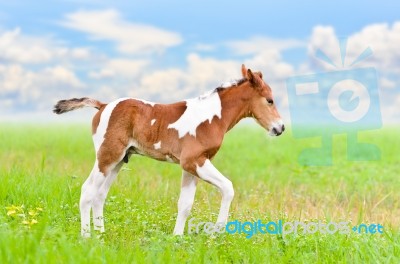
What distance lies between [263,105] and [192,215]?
6.95 feet

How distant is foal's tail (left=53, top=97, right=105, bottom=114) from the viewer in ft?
25.1

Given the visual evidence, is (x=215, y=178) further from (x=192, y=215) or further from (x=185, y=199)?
(x=192, y=215)

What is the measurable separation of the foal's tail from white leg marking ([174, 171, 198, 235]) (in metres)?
1.50

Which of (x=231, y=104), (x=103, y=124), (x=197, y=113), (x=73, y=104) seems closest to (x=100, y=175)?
(x=103, y=124)

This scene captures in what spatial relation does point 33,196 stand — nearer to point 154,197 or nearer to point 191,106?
point 154,197

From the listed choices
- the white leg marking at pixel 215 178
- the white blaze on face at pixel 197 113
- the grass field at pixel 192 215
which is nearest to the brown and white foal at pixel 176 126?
the white blaze on face at pixel 197 113

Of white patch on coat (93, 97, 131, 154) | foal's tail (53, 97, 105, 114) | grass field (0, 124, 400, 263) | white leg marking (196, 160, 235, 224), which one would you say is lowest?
grass field (0, 124, 400, 263)

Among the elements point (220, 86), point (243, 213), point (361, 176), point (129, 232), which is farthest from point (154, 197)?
point (361, 176)

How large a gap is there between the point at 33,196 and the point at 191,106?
9.91ft

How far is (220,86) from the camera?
7250 millimetres

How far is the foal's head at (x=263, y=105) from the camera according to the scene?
7.12m

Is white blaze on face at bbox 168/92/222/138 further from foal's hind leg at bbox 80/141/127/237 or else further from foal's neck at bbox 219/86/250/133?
foal's hind leg at bbox 80/141/127/237

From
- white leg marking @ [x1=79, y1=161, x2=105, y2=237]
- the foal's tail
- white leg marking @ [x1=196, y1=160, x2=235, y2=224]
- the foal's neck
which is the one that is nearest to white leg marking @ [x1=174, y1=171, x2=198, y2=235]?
white leg marking @ [x1=196, y1=160, x2=235, y2=224]

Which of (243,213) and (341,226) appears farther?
(243,213)
